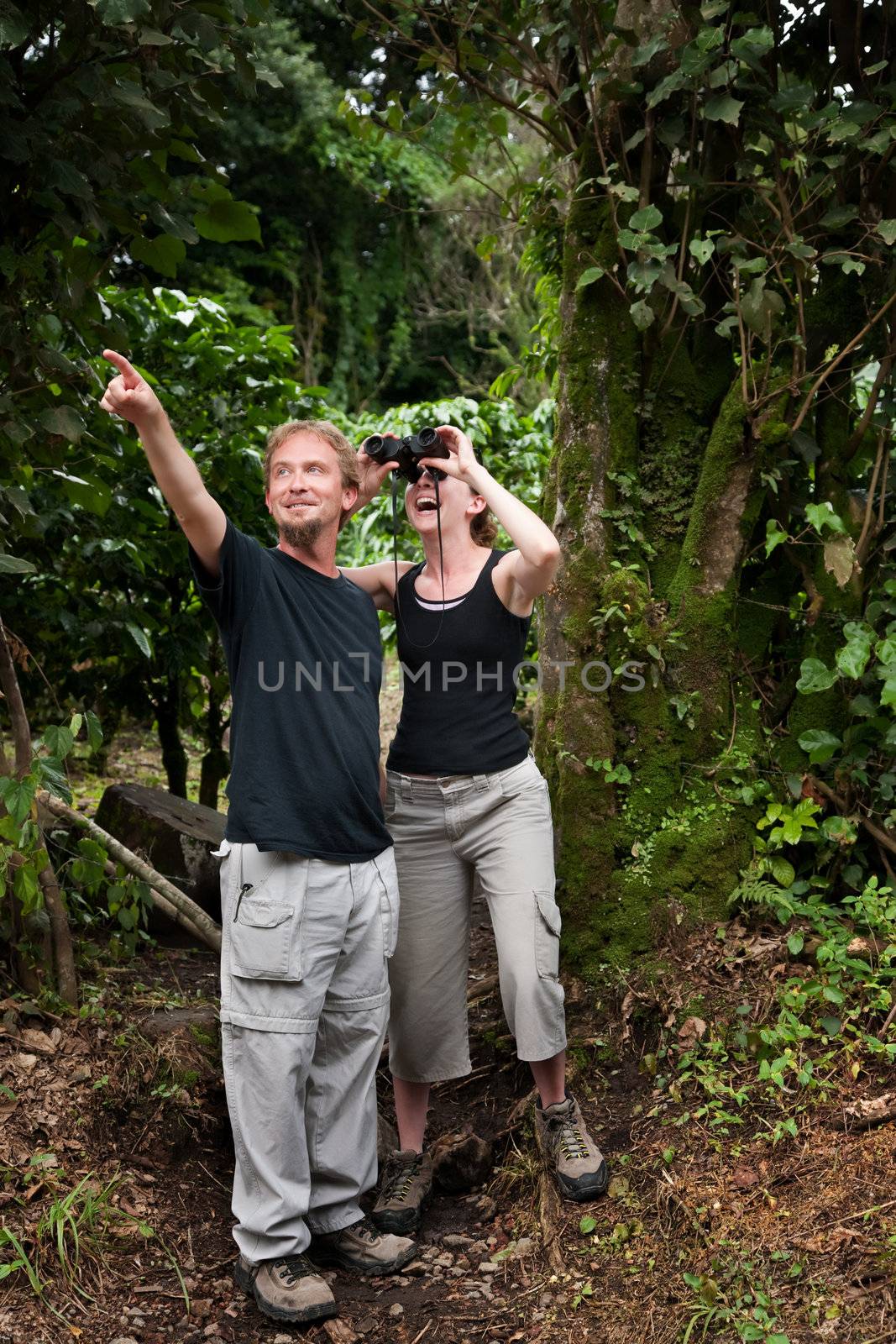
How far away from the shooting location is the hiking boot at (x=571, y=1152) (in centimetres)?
292

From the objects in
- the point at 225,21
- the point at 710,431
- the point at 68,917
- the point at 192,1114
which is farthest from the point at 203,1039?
the point at 225,21

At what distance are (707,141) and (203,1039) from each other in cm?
315

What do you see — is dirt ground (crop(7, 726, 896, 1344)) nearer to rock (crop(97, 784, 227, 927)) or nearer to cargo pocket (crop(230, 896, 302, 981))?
cargo pocket (crop(230, 896, 302, 981))

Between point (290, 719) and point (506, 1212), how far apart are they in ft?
4.99

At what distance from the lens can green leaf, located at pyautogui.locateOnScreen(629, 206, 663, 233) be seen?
332 cm

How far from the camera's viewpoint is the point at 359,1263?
288cm

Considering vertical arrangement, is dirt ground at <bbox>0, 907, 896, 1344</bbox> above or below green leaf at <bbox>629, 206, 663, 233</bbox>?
below

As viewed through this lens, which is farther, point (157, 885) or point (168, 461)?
point (157, 885)

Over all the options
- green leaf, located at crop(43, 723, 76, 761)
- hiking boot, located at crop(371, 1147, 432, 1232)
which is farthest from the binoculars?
hiking boot, located at crop(371, 1147, 432, 1232)

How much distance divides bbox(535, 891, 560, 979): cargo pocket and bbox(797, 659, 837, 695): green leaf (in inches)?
41.6

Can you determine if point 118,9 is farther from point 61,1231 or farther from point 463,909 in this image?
point 61,1231

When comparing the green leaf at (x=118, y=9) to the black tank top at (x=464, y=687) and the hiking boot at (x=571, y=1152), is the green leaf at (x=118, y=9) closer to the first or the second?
the black tank top at (x=464, y=687)

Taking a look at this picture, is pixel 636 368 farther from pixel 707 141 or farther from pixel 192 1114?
pixel 192 1114

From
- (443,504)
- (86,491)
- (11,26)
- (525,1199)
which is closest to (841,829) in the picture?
(525,1199)
